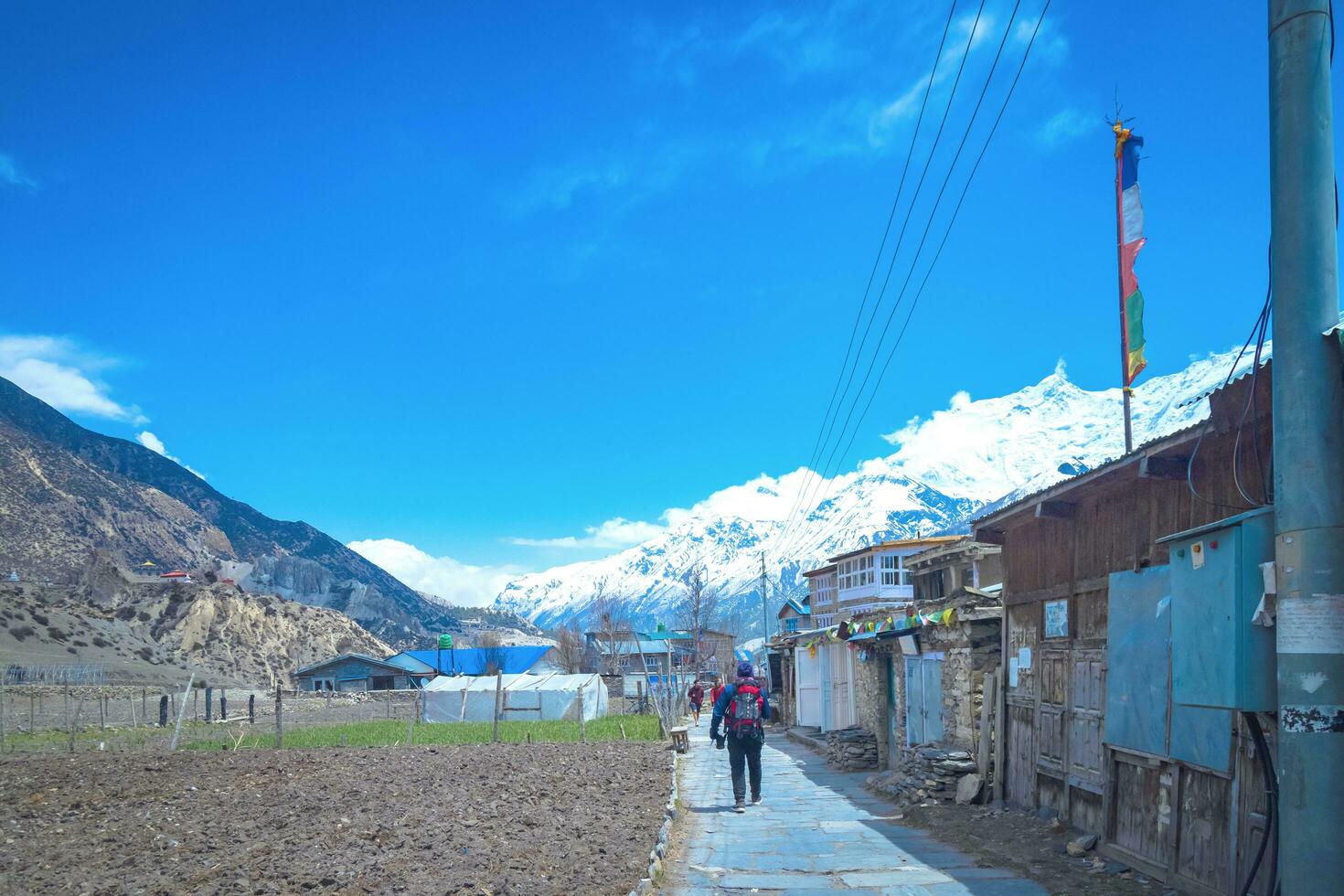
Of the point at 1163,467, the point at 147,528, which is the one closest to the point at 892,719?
the point at 1163,467

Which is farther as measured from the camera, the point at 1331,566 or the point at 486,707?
the point at 486,707

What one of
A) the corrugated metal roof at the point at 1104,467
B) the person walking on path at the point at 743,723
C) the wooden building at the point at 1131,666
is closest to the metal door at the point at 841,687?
the person walking on path at the point at 743,723

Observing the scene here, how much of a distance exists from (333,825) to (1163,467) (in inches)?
393

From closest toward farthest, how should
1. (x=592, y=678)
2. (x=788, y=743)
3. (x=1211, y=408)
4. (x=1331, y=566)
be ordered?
1. (x=1331, y=566)
2. (x=1211, y=408)
3. (x=788, y=743)
4. (x=592, y=678)

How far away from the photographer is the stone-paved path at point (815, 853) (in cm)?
857

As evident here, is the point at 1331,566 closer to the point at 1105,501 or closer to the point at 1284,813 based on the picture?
the point at 1284,813

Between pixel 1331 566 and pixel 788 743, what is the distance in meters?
26.6

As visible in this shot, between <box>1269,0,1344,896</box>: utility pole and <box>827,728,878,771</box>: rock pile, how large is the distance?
654 inches

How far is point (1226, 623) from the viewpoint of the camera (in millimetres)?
4988

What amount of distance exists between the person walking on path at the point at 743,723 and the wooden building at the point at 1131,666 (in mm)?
3338

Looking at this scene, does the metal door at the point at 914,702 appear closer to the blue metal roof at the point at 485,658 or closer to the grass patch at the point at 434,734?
the grass patch at the point at 434,734

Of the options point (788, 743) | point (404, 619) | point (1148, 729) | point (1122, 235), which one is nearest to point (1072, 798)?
point (1148, 729)

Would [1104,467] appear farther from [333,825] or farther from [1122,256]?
[333,825]

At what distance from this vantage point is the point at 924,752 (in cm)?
1441
